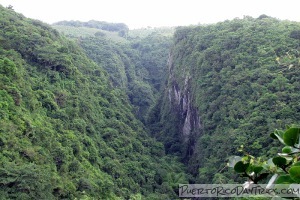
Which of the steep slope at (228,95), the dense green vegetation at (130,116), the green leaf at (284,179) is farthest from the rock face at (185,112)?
the green leaf at (284,179)

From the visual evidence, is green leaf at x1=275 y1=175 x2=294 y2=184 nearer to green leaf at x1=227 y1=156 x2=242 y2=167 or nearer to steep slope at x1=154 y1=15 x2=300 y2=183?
green leaf at x1=227 y1=156 x2=242 y2=167

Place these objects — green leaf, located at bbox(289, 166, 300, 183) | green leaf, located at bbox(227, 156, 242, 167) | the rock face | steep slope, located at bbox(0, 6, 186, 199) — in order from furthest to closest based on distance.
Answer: the rock face
steep slope, located at bbox(0, 6, 186, 199)
green leaf, located at bbox(227, 156, 242, 167)
green leaf, located at bbox(289, 166, 300, 183)

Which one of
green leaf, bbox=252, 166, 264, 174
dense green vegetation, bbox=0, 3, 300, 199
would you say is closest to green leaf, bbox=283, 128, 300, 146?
green leaf, bbox=252, 166, 264, 174

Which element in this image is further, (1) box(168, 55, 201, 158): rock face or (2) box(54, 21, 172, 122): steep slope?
(2) box(54, 21, 172, 122): steep slope

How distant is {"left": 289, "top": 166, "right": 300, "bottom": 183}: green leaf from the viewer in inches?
56.1

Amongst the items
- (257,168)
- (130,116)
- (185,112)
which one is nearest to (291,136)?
(257,168)

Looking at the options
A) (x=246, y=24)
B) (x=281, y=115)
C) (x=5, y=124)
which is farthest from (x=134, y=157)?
(x=246, y=24)

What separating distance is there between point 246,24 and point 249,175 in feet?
105

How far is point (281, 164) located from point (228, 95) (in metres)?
23.2

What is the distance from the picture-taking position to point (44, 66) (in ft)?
74.5

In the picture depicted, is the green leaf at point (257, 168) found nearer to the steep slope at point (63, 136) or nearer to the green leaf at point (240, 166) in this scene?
the green leaf at point (240, 166)

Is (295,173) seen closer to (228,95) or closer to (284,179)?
(284,179)

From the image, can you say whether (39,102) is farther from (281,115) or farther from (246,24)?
(246,24)

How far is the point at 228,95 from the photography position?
24.4 metres
